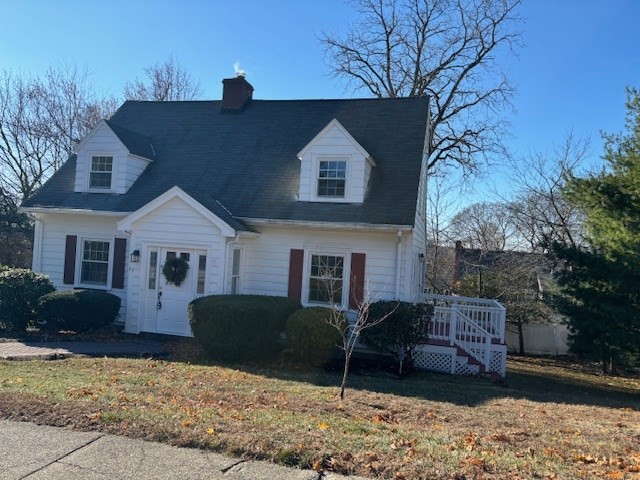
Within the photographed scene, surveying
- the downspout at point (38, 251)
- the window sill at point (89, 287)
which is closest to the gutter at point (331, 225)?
the window sill at point (89, 287)

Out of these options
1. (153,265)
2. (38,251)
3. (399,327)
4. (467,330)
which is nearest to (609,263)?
(467,330)

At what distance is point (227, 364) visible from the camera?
11078 mm

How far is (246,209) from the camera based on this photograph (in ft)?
46.9

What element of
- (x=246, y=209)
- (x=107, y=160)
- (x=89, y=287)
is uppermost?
(x=107, y=160)

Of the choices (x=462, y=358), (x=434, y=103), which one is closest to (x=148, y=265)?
(x=462, y=358)

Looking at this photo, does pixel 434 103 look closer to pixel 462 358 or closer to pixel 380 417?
pixel 462 358

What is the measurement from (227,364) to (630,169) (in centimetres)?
1264

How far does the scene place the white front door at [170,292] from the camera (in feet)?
44.1

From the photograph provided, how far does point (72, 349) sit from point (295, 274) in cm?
565

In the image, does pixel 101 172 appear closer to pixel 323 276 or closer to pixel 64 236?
pixel 64 236

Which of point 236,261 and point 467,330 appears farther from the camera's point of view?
point 236,261

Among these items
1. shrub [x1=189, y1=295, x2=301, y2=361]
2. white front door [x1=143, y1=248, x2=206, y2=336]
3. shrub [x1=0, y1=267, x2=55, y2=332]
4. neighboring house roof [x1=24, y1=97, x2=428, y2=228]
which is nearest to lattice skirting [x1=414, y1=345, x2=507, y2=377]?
neighboring house roof [x1=24, y1=97, x2=428, y2=228]

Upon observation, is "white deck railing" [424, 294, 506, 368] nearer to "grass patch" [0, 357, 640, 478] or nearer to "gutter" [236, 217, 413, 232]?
"grass patch" [0, 357, 640, 478]

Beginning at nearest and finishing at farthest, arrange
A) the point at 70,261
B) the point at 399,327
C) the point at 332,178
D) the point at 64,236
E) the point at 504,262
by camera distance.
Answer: the point at 399,327, the point at 332,178, the point at 70,261, the point at 64,236, the point at 504,262
